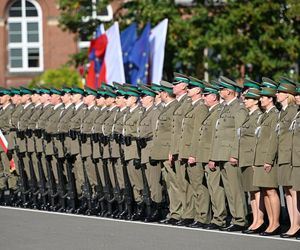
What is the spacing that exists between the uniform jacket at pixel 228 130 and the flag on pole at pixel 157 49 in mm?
15469

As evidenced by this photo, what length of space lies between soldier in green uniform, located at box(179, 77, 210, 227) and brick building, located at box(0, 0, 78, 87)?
116 ft

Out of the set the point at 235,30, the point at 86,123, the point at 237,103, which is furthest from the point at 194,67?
the point at 237,103

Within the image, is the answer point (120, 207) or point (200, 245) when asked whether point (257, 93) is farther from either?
point (120, 207)

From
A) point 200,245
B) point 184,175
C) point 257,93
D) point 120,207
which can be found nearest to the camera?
point 200,245

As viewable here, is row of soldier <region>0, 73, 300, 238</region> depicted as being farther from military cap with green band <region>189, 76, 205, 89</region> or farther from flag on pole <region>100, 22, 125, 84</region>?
flag on pole <region>100, 22, 125, 84</region>

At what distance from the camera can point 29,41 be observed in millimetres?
52406

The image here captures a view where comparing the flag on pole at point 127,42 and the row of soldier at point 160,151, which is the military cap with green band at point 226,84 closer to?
the row of soldier at point 160,151

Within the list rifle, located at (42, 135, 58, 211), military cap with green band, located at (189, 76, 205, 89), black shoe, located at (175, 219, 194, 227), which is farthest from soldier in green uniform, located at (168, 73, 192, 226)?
rifle, located at (42, 135, 58, 211)

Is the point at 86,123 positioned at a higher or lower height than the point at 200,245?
higher

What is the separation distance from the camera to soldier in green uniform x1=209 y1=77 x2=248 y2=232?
15.5 meters

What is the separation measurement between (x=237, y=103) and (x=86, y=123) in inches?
130

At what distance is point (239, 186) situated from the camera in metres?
15.5

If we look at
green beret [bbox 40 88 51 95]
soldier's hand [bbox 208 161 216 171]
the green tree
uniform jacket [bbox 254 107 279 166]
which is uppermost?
the green tree

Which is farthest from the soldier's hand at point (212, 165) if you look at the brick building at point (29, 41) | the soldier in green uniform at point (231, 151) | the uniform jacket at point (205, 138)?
the brick building at point (29, 41)
